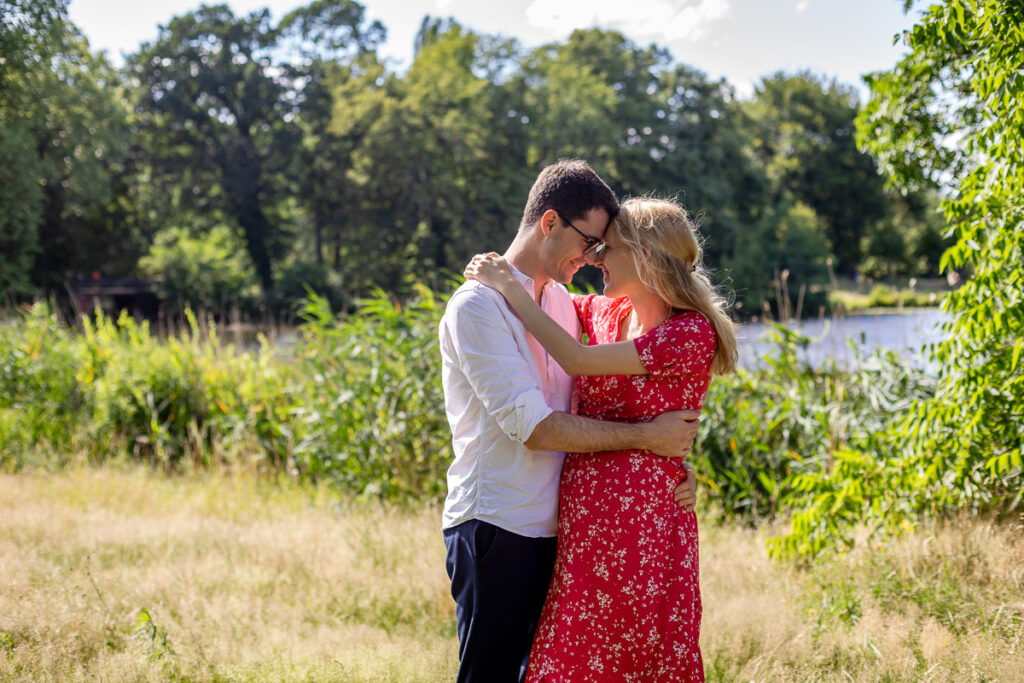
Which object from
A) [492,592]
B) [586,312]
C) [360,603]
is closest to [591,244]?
[586,312]

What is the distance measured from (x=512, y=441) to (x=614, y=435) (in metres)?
0.31

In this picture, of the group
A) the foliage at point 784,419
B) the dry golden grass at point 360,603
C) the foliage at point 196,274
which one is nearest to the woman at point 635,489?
the dry golden grass at point 360,603

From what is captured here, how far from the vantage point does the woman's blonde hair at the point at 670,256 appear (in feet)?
8.43

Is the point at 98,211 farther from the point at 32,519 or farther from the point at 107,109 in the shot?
the point at 32,519

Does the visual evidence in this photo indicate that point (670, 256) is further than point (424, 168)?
No

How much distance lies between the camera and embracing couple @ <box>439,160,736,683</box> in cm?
251

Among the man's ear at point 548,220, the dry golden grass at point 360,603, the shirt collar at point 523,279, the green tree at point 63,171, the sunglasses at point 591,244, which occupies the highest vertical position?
the green tree at point 63,171

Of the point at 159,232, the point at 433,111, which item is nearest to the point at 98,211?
the point at 159,232

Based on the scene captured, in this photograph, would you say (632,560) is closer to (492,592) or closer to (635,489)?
(635,489)

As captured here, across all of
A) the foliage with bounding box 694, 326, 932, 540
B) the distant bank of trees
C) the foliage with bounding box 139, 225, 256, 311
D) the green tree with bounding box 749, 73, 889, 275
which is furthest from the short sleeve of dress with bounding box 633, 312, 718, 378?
the green tree with bounding box 749, 73, 889, 275

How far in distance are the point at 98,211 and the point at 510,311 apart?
36.1 m

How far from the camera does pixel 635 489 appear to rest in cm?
255

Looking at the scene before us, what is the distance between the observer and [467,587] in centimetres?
255

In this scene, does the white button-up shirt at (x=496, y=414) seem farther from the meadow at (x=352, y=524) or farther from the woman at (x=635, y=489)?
the meadow at (x=352, y=524)
